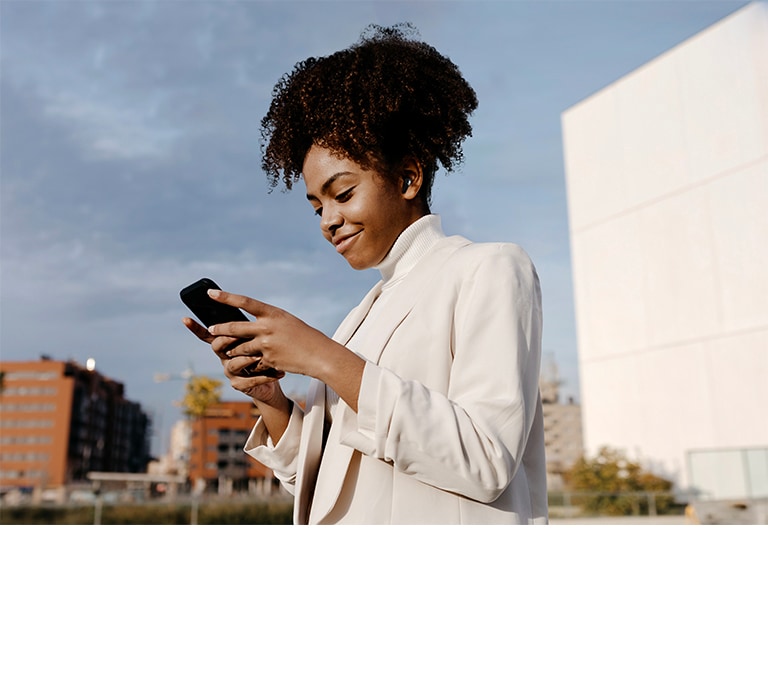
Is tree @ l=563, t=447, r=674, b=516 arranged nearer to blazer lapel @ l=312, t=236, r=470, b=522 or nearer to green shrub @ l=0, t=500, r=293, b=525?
green shrub @ l=0, t=500, r=293, b=525

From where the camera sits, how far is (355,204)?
2.87 ft

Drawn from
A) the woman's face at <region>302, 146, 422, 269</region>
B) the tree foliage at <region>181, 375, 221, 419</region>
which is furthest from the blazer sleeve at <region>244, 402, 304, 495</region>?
the tree foliage at <region>181, 375, 221, 419</region>

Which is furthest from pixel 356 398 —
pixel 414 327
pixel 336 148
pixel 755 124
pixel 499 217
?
pixel 755 124

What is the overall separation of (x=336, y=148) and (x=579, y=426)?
19.2 m

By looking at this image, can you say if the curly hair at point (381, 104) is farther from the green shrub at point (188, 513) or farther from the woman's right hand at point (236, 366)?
the green shrub at point (188, 513)

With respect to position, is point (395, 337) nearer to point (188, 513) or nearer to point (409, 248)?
point (409, 248)

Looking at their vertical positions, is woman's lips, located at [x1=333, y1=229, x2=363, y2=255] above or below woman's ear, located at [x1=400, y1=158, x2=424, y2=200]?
below

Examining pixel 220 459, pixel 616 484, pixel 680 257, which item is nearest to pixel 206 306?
pixel 616 484

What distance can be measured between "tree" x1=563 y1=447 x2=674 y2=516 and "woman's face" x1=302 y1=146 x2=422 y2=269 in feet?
47.7

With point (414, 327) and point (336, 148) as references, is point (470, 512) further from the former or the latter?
point (336, 148)

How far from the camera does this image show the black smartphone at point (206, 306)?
748mm

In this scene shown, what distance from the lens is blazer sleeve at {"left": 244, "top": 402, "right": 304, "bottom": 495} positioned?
36.2 inches

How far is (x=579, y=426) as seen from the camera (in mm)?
19172
